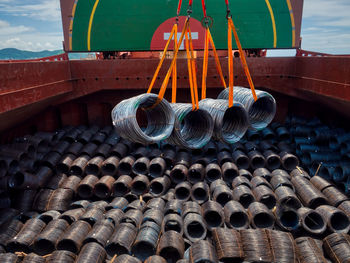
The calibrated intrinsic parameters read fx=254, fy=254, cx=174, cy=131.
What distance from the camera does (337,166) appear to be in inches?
340

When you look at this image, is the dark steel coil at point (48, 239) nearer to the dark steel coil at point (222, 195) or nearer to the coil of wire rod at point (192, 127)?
the coil of wire rod at point (192, 127)

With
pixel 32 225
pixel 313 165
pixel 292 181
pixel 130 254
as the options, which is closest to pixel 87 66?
pixel 32 225

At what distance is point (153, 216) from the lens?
6816 mm

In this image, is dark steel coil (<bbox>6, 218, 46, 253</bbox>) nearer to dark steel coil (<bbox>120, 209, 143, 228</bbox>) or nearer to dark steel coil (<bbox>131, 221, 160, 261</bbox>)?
dark steel coil (<bbox>120, 209, 143, 228</bbox>)

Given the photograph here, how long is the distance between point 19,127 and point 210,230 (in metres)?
8.16

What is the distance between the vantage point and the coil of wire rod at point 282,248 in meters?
5.39

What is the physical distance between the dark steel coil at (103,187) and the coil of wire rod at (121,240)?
Answer: 7.01 ft

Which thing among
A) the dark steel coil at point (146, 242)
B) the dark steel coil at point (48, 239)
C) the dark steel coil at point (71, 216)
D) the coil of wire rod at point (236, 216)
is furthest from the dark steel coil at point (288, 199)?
the dark steel coil at point (48, 239)

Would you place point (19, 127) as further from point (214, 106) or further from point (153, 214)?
point (214, 106)

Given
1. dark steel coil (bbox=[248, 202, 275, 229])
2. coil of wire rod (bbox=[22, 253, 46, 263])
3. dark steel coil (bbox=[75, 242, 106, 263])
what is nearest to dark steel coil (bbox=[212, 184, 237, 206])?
dark steel coil (bbox=[248, 202, 275, 229])

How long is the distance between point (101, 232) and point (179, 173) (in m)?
3.46

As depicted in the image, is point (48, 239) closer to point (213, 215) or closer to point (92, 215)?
point (92, 215)

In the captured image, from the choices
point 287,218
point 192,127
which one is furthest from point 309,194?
point 192,127

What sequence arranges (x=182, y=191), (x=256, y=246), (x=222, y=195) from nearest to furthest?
(x=256, y=246) → (x=222, y=195) → (x=182, y=191)
